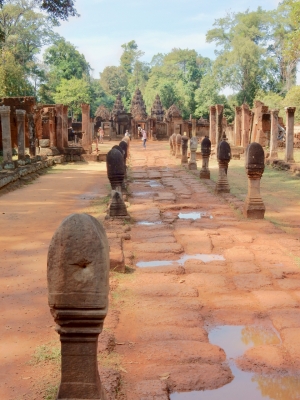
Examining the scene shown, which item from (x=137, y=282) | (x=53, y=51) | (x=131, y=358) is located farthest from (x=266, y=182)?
(x=53, y=51)

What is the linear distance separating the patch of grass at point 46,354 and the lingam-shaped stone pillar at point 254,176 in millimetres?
5216

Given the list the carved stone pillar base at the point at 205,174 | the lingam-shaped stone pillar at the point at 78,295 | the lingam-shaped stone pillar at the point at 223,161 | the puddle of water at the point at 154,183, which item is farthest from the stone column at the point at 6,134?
the lingam-shaped stone pillar at the point at 78,295

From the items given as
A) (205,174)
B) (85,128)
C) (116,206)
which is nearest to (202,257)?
(116,206)

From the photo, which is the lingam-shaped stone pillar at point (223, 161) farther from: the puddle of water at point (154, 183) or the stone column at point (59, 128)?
the stone column at point (59, 128)

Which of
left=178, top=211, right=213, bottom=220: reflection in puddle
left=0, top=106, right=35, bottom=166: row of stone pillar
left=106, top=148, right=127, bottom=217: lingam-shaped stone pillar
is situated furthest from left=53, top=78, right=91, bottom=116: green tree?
left=106, top=148, right=127, bottom=217: lingam-shaped stone pillar

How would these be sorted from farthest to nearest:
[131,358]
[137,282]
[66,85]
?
[66,85]
[137,282]
[131,358]

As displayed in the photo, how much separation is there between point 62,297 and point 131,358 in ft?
3.57

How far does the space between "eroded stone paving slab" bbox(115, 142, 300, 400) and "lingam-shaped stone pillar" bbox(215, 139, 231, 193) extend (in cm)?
240

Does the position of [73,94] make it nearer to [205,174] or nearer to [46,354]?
[205,174]

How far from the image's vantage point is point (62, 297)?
91.7 inches

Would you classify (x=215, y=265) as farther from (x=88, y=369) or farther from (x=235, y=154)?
(x=235, y=154)

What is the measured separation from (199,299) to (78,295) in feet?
7.24

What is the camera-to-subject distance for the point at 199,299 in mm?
4336

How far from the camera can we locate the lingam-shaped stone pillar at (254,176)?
7691 millimetres
